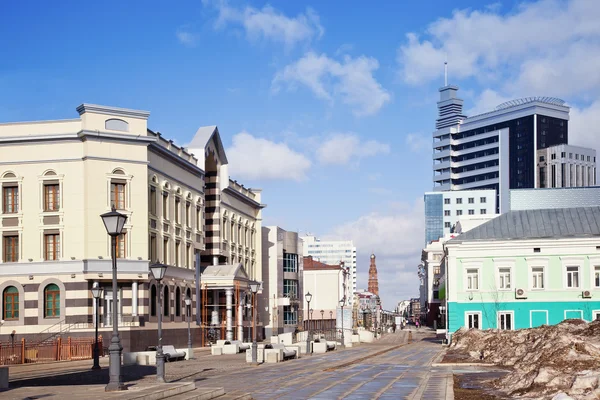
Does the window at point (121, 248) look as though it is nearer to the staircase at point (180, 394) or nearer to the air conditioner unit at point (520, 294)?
the air conditioner unit at point (520, 294)

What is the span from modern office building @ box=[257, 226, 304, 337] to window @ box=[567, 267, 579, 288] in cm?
3552

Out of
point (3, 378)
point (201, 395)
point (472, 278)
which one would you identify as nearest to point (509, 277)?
point (472, 278)

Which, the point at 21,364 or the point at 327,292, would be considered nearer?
the point at 21,364

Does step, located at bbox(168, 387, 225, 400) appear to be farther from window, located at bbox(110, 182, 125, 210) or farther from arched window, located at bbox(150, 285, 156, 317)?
arched window, located at bbox(150, 285, 156, 317)

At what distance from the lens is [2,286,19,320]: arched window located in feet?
169

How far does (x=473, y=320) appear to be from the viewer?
6356 centimetres

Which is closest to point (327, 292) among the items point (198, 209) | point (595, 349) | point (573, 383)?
point (198, 209)

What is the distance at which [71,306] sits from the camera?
166 ft

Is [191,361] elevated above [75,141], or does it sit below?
below

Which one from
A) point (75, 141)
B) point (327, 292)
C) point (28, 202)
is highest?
point (75, 141)

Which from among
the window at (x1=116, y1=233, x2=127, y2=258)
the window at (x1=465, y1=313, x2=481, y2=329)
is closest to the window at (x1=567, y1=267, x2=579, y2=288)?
the window at (x1=465, y1=313, x2=481, y2=329)

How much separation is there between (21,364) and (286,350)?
14.1 meters

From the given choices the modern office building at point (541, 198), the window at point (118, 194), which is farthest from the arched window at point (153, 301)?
the modern office building at point (541, 198)

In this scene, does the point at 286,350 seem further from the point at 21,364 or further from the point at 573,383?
the point at 573,383
